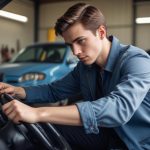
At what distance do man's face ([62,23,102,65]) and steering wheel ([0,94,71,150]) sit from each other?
0.37 metres

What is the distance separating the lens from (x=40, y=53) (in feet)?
22.3

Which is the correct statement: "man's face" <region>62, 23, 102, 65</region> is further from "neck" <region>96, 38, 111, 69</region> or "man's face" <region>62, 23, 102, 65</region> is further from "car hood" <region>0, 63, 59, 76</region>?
"car hood" <region>0, 63, 59, 76</region>

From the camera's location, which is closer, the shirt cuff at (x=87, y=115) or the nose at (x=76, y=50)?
A: the shirt cuff at (x=87, y=115)

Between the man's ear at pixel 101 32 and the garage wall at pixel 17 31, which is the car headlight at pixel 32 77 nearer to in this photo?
the man's ear at pixel 101 32

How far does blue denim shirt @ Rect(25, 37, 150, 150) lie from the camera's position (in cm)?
146

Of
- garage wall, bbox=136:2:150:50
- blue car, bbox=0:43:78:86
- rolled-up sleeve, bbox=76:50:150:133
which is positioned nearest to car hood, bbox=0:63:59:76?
blue car, bbox=0:43:78:86

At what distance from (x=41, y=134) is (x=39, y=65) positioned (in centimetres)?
457

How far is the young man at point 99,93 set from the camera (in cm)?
143

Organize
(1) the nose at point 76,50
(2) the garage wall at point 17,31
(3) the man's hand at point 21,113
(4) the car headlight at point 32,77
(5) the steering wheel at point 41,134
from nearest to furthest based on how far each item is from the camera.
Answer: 1. (3) the man's hand at point 21,113
2. (5) the steering wheel at point 41,134
3. (1) the nose at point 76,50
4. (4) the car headlight at point 32,77
5. (2) the garage wall at point 17,31

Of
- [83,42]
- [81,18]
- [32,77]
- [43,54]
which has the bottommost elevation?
[32,77]

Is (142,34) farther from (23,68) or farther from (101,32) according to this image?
(101,32)

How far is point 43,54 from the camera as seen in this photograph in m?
6.74

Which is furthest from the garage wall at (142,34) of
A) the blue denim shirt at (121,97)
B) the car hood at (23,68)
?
the blue denim shirt at (121,97)

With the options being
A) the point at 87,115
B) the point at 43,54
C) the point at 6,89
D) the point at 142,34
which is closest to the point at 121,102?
the point at 87,115
